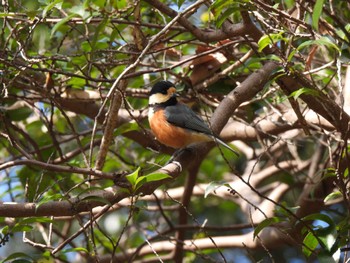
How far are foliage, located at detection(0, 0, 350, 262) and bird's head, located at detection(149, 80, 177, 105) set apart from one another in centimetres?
10

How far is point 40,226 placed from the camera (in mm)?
4699

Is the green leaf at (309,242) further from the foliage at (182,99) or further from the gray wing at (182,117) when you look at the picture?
the gray wing at (182,117)

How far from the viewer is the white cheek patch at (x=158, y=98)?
3.92m

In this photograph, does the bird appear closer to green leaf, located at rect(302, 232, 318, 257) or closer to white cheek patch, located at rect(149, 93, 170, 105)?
white cheek patch, located at rect(149, 93, 170, 105)

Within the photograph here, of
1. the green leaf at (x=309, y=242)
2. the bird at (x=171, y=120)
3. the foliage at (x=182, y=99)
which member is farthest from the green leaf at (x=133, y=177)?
the bird at (x=171, y=120)

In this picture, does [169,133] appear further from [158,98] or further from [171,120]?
[158,98]

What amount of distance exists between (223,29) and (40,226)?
229 cm

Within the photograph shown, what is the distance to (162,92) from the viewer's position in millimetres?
3963

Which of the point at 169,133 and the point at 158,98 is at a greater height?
the point at 158,98

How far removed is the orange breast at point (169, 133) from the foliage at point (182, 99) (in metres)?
0.09

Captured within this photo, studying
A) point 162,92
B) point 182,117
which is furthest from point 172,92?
point 182,117

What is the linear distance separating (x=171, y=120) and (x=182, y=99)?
0.70 ft

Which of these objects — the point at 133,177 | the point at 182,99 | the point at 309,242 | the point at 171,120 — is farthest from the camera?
the point at 182,99

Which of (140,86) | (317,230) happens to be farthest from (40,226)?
(317,230)
